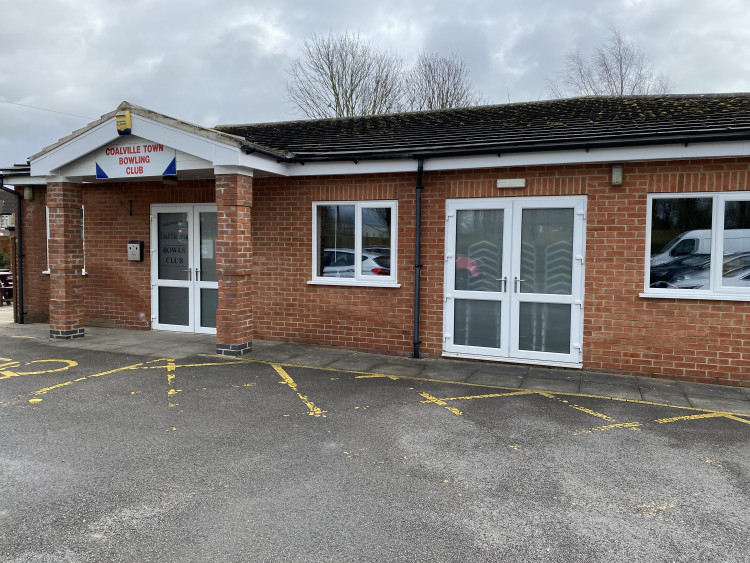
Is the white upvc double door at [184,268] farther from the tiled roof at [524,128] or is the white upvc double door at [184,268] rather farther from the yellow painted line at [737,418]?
the yellow painted line at [737,418]

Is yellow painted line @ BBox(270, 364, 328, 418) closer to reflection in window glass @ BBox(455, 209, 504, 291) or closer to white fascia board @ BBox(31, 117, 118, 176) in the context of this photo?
reflection in window glass @ BBox(455, 209, 504, 291)

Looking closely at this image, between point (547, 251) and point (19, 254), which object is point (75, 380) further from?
point (547, 251)

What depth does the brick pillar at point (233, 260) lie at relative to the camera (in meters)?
7.59

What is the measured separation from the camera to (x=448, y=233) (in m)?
7.65

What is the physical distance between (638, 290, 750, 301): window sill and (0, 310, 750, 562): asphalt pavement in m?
1.21

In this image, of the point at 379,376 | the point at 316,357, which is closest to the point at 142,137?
the point at 316,357

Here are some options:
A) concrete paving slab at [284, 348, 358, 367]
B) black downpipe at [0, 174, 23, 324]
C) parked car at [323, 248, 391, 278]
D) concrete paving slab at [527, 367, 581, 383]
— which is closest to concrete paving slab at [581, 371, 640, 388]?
concrete paving slab at [527, 367, 581, 383]

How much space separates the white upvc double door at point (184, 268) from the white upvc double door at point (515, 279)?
14.2 ft

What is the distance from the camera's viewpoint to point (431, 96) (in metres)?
24.8

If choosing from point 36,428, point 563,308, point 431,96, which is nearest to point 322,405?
point 36,428

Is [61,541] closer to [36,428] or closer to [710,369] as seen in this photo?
[36,428]

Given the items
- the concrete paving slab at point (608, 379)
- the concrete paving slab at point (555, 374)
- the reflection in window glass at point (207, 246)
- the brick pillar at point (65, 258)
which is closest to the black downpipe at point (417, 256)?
the concrete paving slab at point (555, 374)

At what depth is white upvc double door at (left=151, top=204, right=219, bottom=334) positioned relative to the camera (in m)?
9.52

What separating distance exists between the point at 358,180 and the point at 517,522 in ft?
19.0
